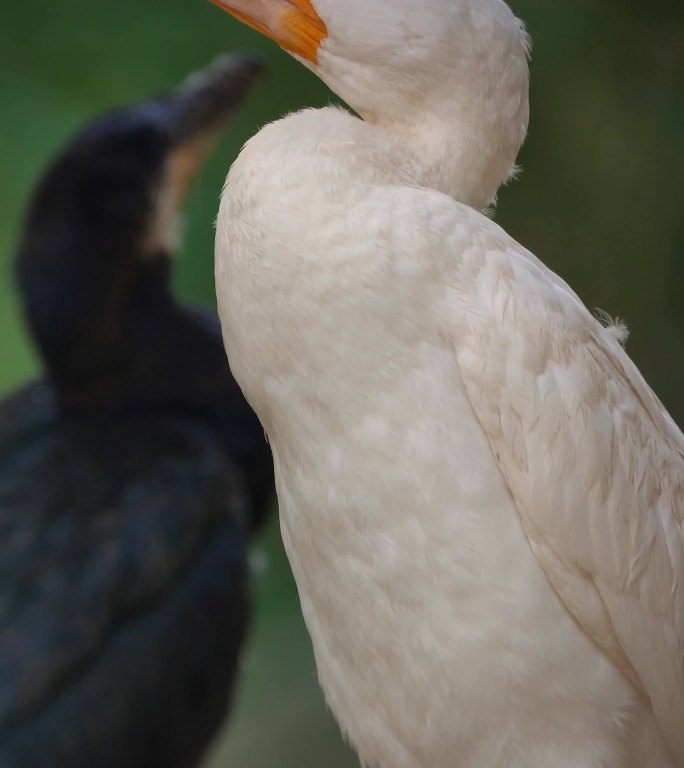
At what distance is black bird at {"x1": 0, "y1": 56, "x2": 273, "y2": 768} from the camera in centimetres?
160

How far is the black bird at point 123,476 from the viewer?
1.60 meters

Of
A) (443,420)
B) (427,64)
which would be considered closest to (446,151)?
(427,64)

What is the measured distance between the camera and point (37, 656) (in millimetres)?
1590

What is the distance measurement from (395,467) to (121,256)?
3.66ft

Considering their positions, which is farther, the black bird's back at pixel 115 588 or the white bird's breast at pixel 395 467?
the black bird's back at pixel 115 588

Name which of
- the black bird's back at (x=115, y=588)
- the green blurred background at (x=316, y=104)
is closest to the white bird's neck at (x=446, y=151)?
the black bird's back at (x=115, y=588)

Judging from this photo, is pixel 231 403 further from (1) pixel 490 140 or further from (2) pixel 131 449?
(1) pixel 490 140

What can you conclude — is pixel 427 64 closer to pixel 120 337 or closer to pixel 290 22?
pixel 290 22

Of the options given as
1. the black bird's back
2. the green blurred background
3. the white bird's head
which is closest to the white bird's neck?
the white bird's head

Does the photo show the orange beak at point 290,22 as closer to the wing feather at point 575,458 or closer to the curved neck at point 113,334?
the wing feather at point 575,458

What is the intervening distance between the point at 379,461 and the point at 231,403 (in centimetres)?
105

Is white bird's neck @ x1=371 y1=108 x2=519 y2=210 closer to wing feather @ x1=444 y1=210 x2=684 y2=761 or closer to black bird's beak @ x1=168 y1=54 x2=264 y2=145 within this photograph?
wing feather @ x1=444 y1=210 x2=684 y2=761

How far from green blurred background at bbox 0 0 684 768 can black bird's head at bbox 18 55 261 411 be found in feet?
0.16

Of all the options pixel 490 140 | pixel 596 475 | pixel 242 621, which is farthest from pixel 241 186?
pixel 242 621
